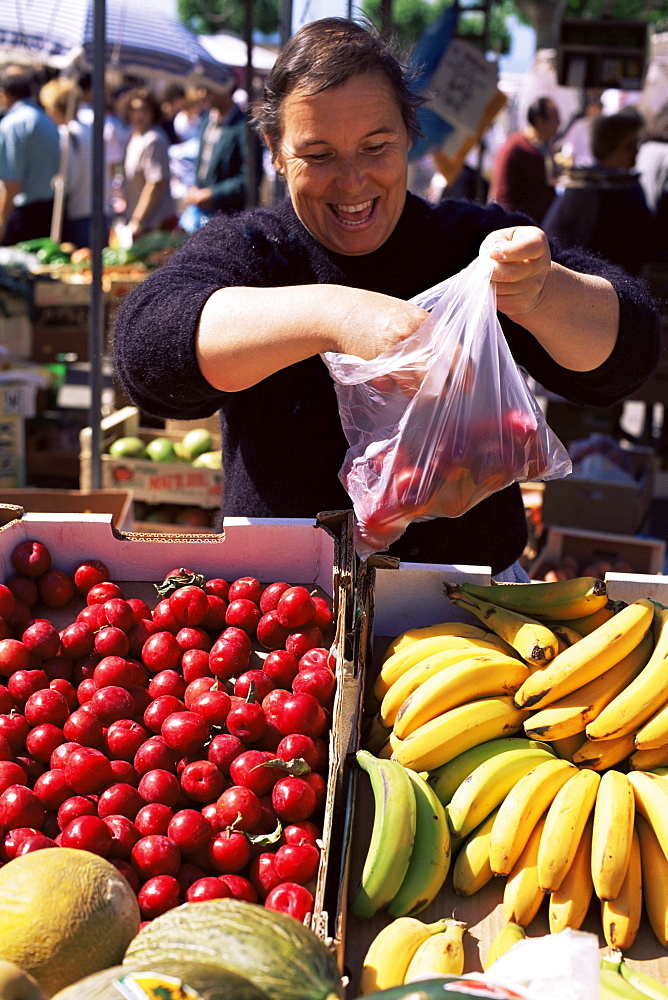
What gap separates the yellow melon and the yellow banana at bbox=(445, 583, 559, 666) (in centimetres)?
83

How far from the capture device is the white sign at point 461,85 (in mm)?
5914

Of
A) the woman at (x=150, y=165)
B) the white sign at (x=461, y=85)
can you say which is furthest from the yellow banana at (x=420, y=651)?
the woman at (x=150, y=165)

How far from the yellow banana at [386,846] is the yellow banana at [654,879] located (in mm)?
379

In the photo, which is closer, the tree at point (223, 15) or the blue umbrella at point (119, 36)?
the blue umbrella at point (119, 36)

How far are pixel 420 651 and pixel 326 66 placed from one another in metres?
1.27

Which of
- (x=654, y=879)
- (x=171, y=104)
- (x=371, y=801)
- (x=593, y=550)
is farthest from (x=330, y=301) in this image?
(x=171, y=104)

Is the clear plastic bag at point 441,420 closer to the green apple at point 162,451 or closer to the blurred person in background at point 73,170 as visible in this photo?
the green apple at point 162,451

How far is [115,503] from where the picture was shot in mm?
3299

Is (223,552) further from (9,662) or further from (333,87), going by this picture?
(333,87)

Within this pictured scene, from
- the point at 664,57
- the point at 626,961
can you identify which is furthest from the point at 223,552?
the point at 664,57

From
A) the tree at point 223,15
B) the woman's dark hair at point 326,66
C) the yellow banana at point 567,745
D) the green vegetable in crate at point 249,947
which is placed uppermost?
the tree at point 223,15

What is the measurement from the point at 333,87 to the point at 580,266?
68 cm

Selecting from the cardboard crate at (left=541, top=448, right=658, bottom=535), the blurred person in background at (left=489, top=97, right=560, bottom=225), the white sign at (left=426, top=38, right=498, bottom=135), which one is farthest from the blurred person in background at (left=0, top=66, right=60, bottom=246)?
the cardboard crate at (left=541, top=448, right=658, bottom=535)

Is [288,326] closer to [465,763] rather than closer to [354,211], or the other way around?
[354,211]
